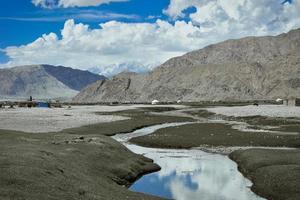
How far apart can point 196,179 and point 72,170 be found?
33.0 ft

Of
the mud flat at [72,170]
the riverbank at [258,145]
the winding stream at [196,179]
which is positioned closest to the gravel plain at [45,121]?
the riverbank at [258,145]

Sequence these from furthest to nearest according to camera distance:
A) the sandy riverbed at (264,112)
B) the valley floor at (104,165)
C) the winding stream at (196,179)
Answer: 1. the sandy riverbed at (264,112)
2. the winding stream at (196,179)
3. the valley floor at (104,165)

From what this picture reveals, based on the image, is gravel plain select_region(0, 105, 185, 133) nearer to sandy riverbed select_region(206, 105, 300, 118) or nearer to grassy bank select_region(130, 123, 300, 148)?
grassy bank select_region(130, 123, 300, 148)

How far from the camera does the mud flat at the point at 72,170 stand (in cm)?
2064

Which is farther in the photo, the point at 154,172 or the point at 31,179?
the point at 154,172

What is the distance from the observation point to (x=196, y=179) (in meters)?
32.7

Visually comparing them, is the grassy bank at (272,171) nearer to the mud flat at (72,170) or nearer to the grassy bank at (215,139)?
the mud flat at (72,170)

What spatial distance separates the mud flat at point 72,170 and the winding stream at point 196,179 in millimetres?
1595

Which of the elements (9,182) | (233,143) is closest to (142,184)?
(9,182)

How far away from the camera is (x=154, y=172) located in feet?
118

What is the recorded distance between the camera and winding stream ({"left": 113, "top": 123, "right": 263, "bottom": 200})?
92.6ft

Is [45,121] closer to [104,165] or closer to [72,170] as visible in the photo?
[104,165]

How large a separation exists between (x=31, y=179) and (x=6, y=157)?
489 cm

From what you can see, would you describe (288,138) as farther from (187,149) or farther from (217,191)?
(217,191)
